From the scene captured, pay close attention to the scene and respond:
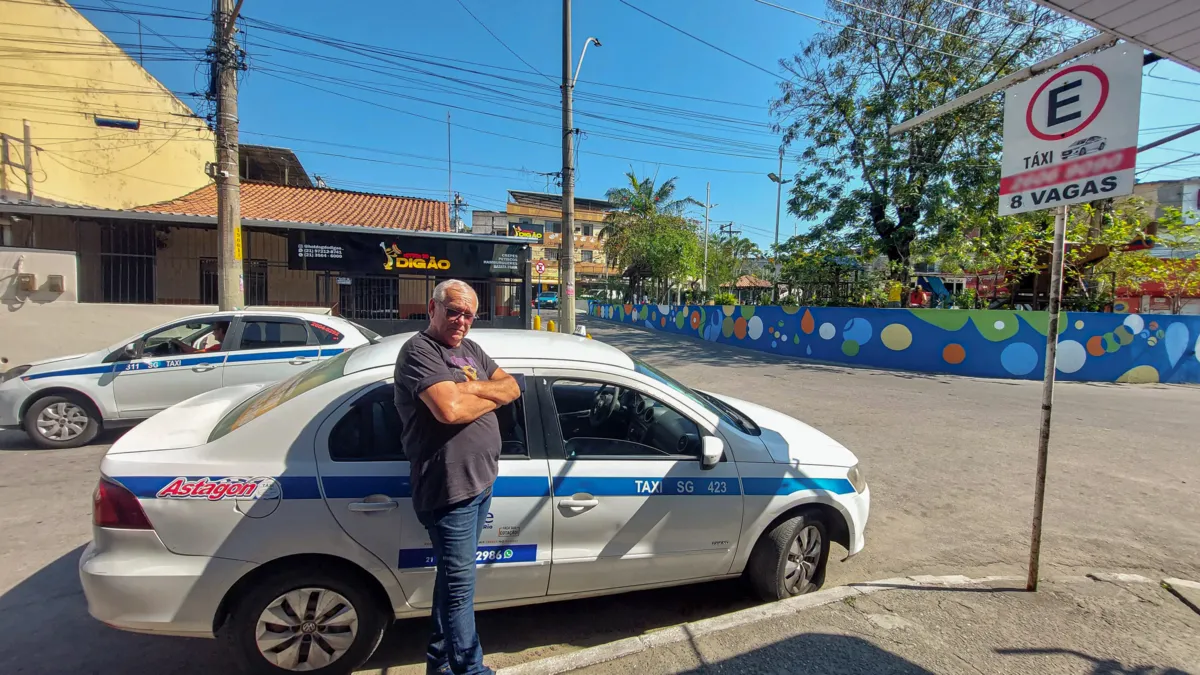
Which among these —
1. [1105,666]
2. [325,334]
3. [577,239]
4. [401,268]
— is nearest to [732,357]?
[401,268]

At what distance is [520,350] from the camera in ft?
9.50

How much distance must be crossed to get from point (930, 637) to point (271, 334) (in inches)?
279

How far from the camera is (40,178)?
1370 centimetres

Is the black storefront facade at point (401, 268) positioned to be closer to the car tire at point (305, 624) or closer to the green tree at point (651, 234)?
the car tire at point (305, 624)

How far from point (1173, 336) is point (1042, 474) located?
13845 mm

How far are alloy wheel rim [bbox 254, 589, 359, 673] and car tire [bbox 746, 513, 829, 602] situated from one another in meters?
2.15

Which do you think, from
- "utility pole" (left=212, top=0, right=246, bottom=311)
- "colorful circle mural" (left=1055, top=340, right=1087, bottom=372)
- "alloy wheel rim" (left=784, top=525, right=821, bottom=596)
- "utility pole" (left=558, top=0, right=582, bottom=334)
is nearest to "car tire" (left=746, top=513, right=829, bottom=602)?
"alloy wheel rim" (left=784, top=525, right=821, bottom=596)

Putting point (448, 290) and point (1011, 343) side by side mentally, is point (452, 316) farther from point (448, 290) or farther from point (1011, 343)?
point (1011, 343)

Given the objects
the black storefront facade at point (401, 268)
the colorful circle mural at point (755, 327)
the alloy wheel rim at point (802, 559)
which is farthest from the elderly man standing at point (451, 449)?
the colorful circle mural at point (755, 327)

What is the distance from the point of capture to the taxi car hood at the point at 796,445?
313 cm

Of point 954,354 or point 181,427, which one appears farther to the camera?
point 954,354

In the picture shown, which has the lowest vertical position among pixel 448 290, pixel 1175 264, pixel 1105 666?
pixel 1105 666

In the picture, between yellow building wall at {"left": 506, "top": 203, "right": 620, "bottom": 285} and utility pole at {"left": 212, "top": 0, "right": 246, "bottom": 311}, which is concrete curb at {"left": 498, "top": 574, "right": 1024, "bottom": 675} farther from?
yellow building wall at {"left": 506, "top": 203, "right": 620, "bottom": 285}

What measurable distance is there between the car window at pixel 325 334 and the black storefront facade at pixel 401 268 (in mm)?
6996
